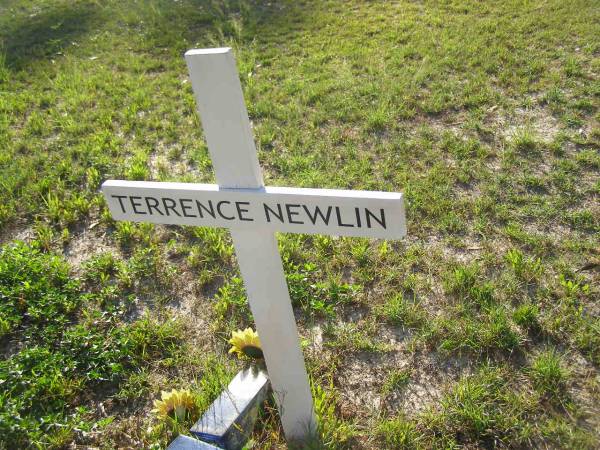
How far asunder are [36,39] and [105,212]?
4435mm

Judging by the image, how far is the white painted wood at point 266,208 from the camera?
1633 millimetres

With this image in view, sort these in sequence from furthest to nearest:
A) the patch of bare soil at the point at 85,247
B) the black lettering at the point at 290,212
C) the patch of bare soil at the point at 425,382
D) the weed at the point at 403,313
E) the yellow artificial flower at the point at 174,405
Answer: the patch of bare soil at the point at 85,247
the weed at the point at 403,313
the patch of bare soil at the point at 425,382
the yellow artificial flower at the point at 174,405
the black lettering at the point at 290,212

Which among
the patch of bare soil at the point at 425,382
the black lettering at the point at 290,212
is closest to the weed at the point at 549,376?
the patch of bare soil at the point at 425,382

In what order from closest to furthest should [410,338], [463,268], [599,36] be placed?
[410,338] → [463,268] → [599,36]

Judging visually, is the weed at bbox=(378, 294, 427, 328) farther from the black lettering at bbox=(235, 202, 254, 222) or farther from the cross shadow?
the cross shadow

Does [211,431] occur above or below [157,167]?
below

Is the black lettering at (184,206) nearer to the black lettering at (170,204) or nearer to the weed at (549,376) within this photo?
the black lettering at (170,204)

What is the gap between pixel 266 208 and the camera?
5.87 ft

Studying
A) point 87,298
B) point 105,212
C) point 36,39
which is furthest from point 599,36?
point 36,39

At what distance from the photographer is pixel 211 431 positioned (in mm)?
2291

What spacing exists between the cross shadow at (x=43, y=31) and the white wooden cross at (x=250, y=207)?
218 inches

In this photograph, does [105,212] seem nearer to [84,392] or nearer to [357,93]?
[84,392]

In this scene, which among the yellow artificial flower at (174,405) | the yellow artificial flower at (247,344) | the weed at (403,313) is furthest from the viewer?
the weed at (403,313)

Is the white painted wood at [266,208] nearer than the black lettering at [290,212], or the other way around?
the white painted wood at [266,208]
